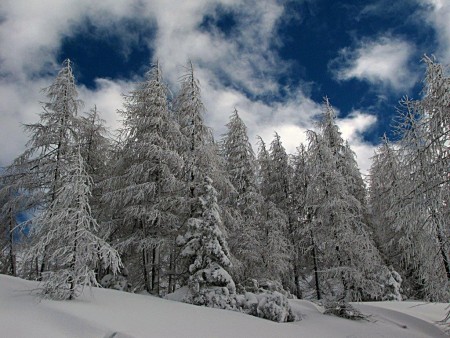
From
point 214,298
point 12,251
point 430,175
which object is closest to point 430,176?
point 430,175

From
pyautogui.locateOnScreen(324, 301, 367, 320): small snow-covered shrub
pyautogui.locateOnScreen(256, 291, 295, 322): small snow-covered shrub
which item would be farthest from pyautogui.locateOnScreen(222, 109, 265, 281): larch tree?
pyautogui.locateOnScreen(324, 301, 367, 320): small snow-covered shrub

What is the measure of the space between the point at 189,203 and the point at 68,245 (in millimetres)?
6229

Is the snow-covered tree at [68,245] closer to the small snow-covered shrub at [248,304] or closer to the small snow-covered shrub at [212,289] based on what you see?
the small snow-covered shrub at [212,289]

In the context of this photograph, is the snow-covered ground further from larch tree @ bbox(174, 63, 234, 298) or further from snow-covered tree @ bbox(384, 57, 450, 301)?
larch tree @ bbox(174, 63, 234, 298)

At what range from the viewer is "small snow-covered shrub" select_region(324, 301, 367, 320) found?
13.6 m

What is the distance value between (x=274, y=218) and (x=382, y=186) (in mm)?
12101

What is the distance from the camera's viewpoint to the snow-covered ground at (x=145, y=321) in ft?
22.8

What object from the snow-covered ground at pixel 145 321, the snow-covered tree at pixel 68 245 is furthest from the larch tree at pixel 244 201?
the snow-covered tree at pixel 68 245

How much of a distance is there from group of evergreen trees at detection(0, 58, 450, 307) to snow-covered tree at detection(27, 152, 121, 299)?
44 mm

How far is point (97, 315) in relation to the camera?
8078mm

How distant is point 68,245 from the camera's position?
950 cm

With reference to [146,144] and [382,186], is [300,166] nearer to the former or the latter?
[382,186]

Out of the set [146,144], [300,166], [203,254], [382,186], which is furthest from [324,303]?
[382,186]

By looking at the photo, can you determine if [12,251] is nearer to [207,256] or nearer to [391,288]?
[207,256]
